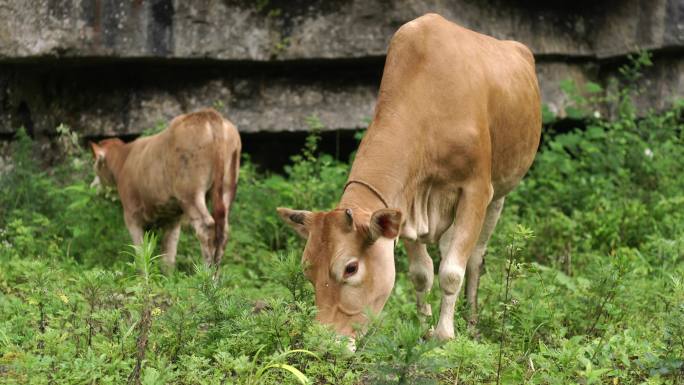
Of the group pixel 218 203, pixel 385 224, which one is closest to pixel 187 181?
pixel 218 203

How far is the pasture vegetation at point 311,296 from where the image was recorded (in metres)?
4.69

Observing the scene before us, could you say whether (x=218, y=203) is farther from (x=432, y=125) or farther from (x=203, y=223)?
(x=432, y=125)

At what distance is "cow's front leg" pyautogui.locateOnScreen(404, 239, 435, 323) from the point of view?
6.69 meters

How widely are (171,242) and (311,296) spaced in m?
3.67

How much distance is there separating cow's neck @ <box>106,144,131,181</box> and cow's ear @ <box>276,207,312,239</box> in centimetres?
400

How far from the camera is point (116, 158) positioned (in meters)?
9.55

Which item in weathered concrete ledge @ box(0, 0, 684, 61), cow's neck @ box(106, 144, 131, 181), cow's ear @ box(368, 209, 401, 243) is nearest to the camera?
cow's ear @ box(368, 209, 401, 243)

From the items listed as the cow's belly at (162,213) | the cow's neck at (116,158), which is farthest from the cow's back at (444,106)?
the cow's neck at (116,158)

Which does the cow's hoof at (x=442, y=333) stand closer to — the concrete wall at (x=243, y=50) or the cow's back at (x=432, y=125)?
the cow's back at (x=432, y=125)

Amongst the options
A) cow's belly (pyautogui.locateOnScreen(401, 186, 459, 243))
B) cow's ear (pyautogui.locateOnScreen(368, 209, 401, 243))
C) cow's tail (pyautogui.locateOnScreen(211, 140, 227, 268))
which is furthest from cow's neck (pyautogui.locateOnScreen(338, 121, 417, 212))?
cow's tail (pyautogui.locateOnScreen(211, 140, 227, 268))

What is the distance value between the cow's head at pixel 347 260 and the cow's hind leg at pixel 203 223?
3076 millimetres

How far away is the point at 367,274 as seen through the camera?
5.59m

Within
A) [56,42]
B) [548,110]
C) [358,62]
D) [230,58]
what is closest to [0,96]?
[56,42]

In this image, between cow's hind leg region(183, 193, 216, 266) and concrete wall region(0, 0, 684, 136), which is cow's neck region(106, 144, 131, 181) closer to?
concrete wall region(0, 0, 684, 136)
